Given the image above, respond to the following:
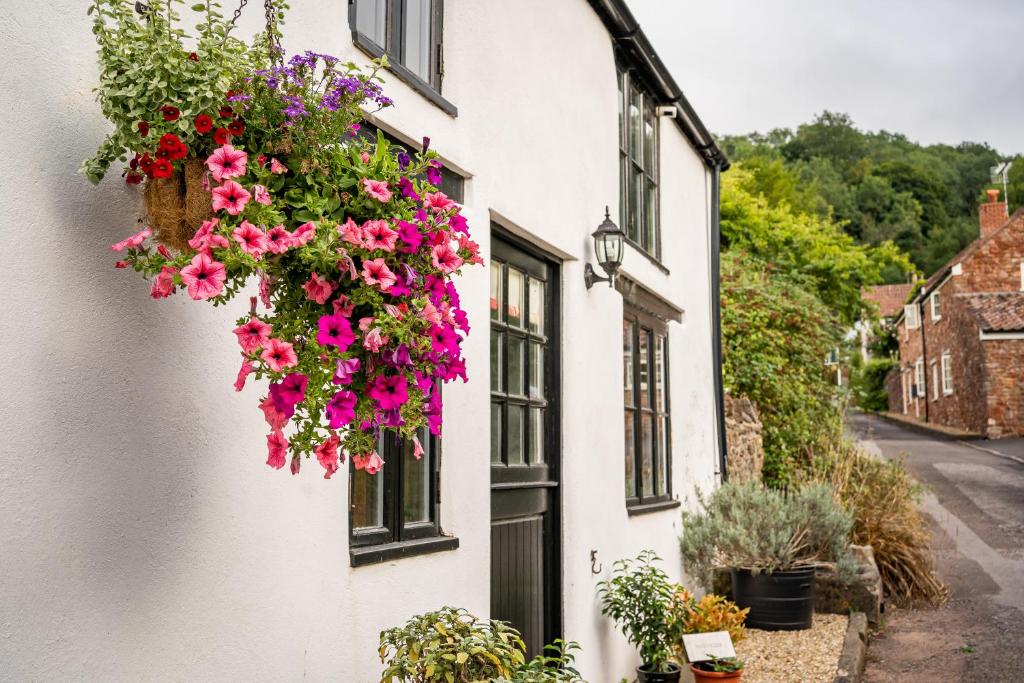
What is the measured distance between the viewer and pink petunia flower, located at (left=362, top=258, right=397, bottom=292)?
2.35m

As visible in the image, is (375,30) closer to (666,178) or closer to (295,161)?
(295,161)

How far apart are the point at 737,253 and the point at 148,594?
14.0 meters

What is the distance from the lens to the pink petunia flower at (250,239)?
2.22m

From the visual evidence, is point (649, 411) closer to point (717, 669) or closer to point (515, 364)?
point (717, 669)

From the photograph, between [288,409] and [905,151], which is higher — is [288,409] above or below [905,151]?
below

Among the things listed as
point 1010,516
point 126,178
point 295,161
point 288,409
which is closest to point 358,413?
point 288,409

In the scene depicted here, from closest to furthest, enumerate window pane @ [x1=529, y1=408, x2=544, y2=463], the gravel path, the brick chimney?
window pane @ [x1=529, y1=408, x2=544, y2=463], the gravel path, the brick chimney

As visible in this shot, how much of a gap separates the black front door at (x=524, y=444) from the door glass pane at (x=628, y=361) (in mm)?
1722

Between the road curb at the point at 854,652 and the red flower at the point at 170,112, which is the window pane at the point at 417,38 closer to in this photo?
the red flower at the point at 170,112

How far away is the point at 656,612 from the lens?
648cm

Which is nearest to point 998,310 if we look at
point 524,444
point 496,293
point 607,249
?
point 607,249

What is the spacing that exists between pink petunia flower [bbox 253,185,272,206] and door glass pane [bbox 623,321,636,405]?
5466mm

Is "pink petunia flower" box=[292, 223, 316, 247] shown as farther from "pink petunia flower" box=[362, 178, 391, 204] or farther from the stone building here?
the stone building

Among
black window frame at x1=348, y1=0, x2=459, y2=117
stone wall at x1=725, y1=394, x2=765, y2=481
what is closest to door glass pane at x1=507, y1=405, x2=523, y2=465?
black window frame at x1=348, y1=0, x2=459, y2=117
